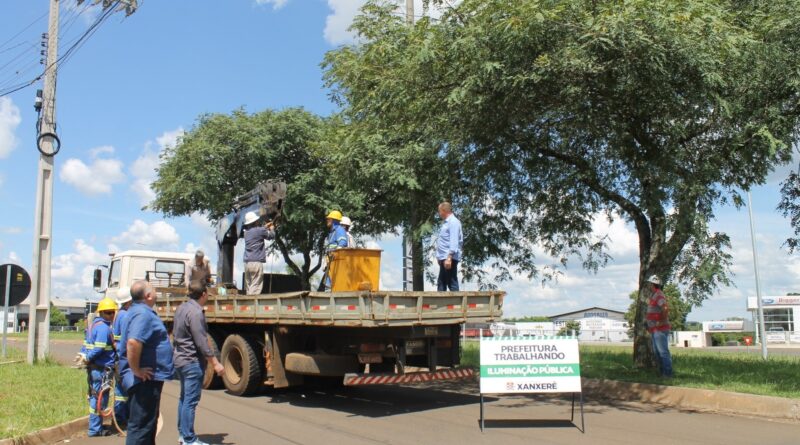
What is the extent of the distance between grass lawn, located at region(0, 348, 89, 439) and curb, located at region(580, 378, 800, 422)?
7.71 metres

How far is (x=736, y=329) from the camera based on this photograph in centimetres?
6531

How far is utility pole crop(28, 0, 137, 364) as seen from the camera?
14445 mm

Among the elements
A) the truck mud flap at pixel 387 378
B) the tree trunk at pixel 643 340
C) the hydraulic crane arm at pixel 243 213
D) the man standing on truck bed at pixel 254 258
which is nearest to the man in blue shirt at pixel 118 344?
the truck mud flap at pixel 387 378

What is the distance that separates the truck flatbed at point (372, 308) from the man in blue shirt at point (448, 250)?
102 cm

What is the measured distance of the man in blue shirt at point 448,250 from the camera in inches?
390

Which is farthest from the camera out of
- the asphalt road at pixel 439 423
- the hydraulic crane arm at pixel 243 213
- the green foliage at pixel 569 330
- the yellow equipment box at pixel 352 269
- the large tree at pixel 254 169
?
the large tree at pixel 254 169

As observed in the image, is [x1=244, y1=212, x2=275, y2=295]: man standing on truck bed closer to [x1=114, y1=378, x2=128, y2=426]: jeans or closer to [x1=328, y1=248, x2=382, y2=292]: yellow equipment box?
[x1=328, y1=248, x2=382, y2=292]: yellow equipment box

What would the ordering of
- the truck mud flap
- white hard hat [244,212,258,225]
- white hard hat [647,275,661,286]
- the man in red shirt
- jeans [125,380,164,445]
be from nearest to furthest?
jeans [125,380,164,445] < the truck mud flap < the man in red shirt < white hard hat [647,275,661,286] < white hard hat [244,212,258,225]

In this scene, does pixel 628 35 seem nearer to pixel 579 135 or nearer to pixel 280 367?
pixel 579 135

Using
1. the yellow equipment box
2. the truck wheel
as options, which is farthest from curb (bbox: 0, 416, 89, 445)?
the yellow equipment box

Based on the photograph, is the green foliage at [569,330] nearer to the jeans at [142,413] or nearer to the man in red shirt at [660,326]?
the man in red shirt at [660,326]

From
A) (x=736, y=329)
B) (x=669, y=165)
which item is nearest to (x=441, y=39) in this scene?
(x=669, y=165)

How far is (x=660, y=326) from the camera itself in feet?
37.4

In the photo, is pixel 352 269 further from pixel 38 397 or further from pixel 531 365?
pixel 38 397
